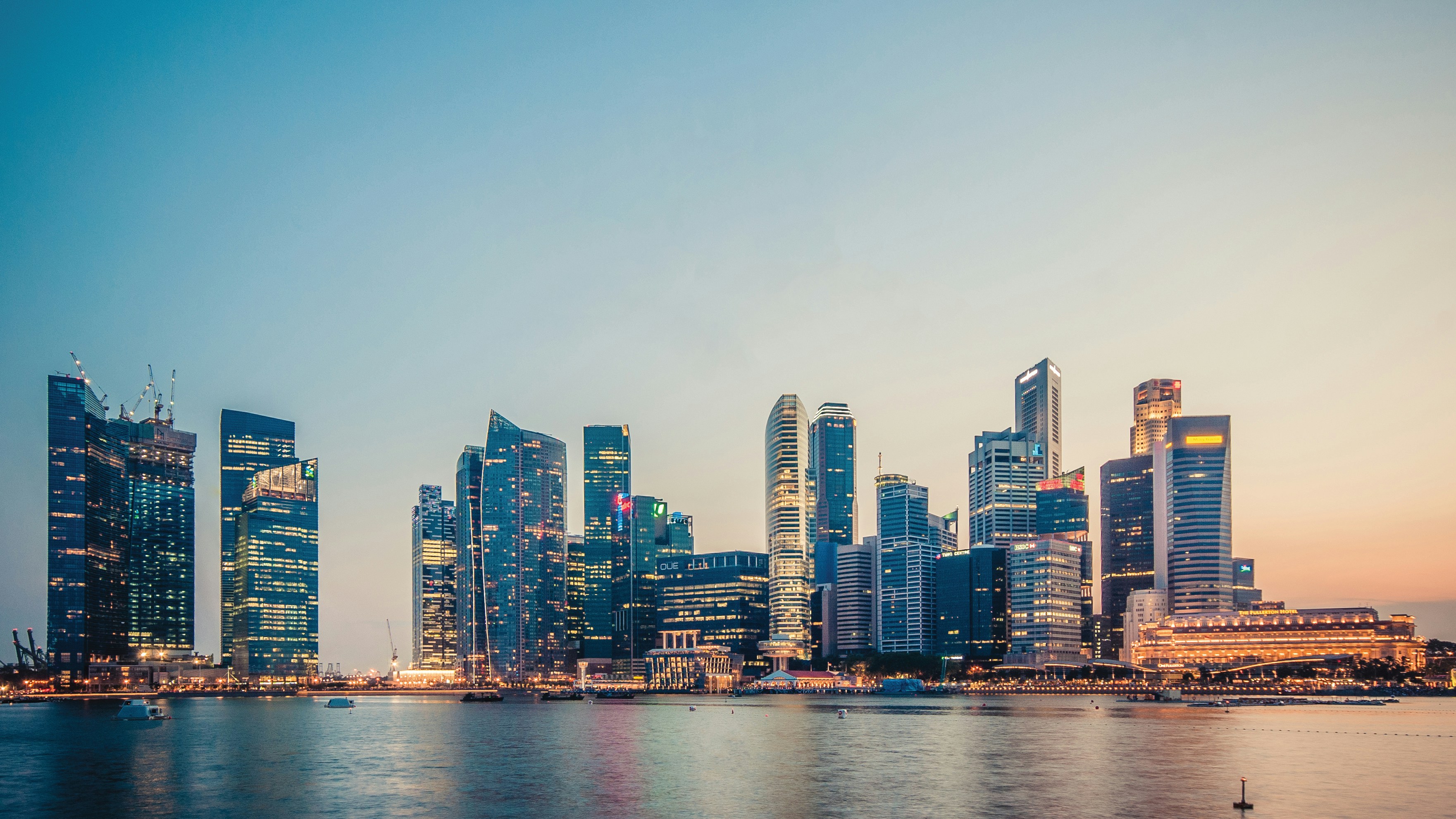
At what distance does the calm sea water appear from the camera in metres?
72.4

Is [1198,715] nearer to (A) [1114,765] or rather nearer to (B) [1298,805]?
(A) [1114,765]

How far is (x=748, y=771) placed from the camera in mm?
95125

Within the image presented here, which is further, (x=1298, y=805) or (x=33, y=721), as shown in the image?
(x=33, y=721)

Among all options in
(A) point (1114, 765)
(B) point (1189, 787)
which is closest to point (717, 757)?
(A) point (1114, 765)

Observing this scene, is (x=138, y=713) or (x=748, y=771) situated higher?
(x=748, y=771)

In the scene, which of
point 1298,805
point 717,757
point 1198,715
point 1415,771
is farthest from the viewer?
point 1198,715

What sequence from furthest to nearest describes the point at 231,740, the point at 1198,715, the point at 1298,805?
1. the point at 1198,715
2. the point at 231,740
3. the point at 1298,805

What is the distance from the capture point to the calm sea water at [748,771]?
72375 mm

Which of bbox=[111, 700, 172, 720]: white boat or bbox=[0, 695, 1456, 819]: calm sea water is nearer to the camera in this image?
bbox=[0, 695, 1456, 819]: calm sea water

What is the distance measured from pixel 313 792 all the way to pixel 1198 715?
156533 mm

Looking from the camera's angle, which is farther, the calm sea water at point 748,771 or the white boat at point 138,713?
the white boat at point 138,713

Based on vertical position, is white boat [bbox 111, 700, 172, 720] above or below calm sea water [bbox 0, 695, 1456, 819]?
below

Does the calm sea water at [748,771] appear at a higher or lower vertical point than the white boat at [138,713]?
higher

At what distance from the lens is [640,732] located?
490 ft
